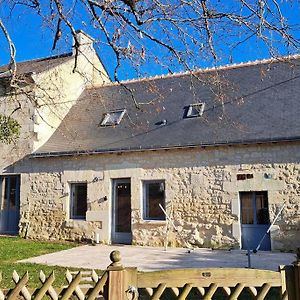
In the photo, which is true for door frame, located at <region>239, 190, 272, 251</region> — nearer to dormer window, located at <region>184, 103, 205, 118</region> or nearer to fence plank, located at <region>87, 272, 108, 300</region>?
dormer window, located at <region>184, 103, 205, 118</region>

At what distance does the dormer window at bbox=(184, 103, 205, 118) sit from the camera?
1057 cm

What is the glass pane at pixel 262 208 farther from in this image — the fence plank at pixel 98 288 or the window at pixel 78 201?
the fence plank at pixel 98 288

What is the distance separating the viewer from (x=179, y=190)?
9.82 meters

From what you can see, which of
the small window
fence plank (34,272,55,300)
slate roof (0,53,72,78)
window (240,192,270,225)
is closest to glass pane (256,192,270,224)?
window (240,192,270,225)

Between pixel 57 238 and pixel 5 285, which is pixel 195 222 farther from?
pixel 5 285

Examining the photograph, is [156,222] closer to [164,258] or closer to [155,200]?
[155,200]

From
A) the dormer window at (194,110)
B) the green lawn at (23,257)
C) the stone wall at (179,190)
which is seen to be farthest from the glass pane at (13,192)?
the dormer window at (194,110)

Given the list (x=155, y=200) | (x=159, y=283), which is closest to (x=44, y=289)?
(x=159, y=283)

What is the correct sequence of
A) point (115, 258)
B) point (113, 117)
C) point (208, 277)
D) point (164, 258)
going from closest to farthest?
point (115, 258) < point (208, 277) < point (164, 258) < point (113, 117)

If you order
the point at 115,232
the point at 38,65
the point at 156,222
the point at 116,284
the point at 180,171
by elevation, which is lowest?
the point at 115,232

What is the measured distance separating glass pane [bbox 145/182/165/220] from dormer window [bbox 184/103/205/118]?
228 cm

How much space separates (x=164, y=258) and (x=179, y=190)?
2.34m

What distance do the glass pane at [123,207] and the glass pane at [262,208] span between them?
3.72 metres

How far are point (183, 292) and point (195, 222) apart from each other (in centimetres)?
754
